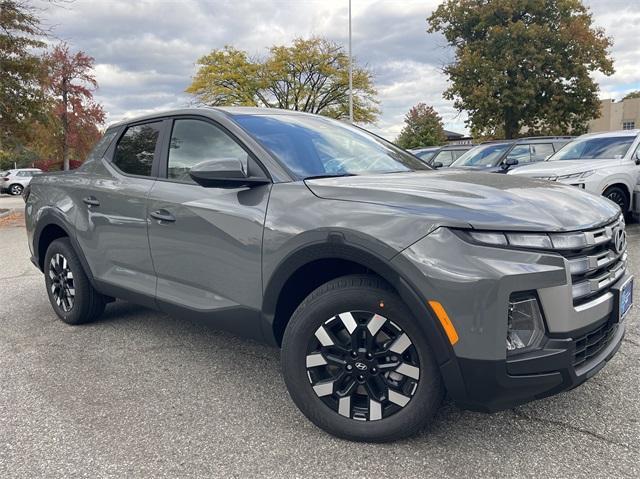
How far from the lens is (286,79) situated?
32.6 metres

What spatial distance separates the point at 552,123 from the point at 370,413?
29557mm

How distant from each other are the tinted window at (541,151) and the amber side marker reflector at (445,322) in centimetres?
938

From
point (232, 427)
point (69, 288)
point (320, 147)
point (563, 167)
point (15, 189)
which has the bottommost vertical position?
point (232, 427)

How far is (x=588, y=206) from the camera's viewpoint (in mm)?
2393

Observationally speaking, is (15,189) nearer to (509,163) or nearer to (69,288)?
(509,163)

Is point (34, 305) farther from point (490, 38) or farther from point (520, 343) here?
point (490, 38)

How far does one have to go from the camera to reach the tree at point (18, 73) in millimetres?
13453

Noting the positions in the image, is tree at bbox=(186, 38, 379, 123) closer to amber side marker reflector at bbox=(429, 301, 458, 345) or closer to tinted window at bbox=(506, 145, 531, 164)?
Result: tinted window at bbox=(506, 145, 531, 164)

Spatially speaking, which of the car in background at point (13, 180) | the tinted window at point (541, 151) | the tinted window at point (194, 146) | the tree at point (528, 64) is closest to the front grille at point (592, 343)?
the tinted window at point (194, 146)

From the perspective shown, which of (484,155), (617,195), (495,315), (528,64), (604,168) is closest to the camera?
(495,315)

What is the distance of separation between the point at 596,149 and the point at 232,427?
26.9 ft

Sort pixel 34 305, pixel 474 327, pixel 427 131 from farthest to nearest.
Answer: pixel 427 131, pixel 34 305, pixel 474 327

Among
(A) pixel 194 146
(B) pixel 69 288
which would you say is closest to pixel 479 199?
(A) pixel 194 146

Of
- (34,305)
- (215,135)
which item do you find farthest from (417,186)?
(34,305)
